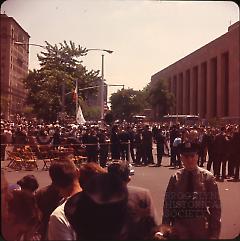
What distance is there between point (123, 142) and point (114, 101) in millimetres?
236

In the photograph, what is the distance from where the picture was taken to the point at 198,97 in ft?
10.6

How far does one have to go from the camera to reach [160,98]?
3121 mm

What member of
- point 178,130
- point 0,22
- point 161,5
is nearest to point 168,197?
point 178,130

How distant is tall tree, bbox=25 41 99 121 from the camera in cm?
273

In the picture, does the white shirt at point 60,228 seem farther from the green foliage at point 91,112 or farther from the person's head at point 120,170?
the green foliage at point 91,112

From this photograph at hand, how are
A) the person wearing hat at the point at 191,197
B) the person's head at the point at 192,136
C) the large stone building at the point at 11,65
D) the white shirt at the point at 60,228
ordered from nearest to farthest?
the white shirt at the point at 60,228 → the large stone building at the point at 11,65 → the person wearing hat at the point at 191,197 → the person's head at the point at 192,136

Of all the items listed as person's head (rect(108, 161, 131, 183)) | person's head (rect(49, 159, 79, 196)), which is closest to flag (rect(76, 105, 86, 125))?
person's head (rect(49, 159, 79, 196))

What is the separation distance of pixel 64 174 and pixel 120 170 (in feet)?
1.12

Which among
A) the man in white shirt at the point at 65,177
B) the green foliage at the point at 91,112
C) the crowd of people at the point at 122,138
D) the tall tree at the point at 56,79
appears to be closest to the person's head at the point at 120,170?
the crowd of people at the point at 122,138

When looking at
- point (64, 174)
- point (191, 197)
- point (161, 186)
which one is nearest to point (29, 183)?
point (64, 174)

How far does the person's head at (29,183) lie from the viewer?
2.68 meters

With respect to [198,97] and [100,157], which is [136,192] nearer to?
[100,157]

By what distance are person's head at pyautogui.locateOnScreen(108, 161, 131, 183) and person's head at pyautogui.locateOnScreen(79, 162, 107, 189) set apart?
4 cm

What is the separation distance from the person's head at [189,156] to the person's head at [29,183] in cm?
83
